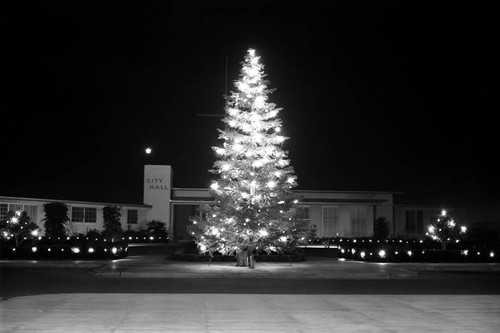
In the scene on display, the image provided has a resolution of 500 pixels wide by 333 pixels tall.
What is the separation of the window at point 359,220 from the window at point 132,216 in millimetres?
17191

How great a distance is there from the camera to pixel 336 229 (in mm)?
50250

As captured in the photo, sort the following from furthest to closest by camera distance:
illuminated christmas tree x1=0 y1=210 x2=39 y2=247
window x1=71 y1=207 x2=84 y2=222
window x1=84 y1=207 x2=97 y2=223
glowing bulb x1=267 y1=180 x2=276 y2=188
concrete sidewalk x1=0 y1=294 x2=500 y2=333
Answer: window x1=84 y1=207 x2=97 y2=223
window x1=71 y1=207 x2=84 y2=222
illuminated christmas tree x1=0 y1=210 x2=39 y2=247
glowing bulb x1=267 y1=180 x2=276 y2=188
concrete sidewalk x1=0 y1=294 x2=500 y2=333

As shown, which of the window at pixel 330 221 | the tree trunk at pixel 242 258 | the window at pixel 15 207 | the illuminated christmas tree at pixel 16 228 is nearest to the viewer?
the tree trunk at pixel 242 258

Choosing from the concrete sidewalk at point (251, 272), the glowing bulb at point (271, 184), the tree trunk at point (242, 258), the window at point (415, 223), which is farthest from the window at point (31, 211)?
the window at point (415, 223)

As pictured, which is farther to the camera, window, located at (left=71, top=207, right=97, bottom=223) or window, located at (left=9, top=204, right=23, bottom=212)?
window, located at (left=71, top=207, right=97, bottom=223)

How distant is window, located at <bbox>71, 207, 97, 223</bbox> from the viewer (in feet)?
146

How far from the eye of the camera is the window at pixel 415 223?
5109 cm

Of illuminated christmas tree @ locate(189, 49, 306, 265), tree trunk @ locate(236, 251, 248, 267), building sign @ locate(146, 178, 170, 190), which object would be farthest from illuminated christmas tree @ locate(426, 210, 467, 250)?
building sign @ locate(146, 178, 170, 190)

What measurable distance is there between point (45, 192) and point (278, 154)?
23071 mm

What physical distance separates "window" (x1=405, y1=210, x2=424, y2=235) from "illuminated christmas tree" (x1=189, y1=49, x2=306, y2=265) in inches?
1066

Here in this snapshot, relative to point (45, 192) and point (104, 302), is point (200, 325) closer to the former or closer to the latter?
point (104, 302)

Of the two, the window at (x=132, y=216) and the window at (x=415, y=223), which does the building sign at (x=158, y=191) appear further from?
the window at (x=415, y=223)

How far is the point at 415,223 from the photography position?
51.1 meters

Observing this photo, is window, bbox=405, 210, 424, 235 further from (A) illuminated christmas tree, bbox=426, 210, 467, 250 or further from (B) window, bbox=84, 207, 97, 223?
(B) window, bbox=84, 207, 97, 223
